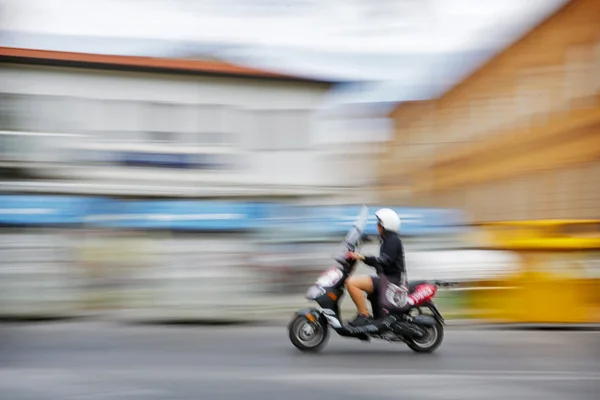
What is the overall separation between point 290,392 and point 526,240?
21.1ft

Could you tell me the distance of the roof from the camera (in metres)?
21.2

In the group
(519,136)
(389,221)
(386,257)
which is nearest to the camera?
(386,257)

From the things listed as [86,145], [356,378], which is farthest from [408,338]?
[86,145]

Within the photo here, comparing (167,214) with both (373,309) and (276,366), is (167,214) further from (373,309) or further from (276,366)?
(276,366)

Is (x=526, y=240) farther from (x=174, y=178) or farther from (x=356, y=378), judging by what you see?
(x=174, y=178)

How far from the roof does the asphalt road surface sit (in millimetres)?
9792

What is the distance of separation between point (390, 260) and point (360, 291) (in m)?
0.44

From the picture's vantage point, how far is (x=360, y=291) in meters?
10.2

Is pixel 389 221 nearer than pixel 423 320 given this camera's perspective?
No

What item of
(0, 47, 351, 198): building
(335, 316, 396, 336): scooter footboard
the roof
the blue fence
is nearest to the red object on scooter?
(335, 316, 396, 336): scooter footboard

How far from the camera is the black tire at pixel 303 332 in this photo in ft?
33.8

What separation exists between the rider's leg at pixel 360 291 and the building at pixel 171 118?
9676mm

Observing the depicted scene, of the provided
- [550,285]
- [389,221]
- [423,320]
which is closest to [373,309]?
[423,320]

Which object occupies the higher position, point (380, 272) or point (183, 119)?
point (183, 119)
